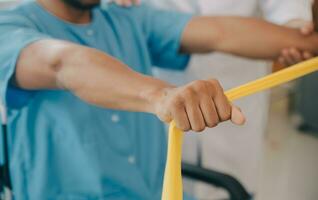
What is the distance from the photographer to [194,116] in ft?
2.19

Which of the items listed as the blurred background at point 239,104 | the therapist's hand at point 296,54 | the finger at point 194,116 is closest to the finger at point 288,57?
the therapist's hand at point 296,54

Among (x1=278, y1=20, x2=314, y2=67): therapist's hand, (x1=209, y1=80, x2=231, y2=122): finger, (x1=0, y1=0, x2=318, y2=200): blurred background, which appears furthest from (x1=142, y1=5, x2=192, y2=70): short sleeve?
(x1=209, y1=80, x2=231, y2=122): finger

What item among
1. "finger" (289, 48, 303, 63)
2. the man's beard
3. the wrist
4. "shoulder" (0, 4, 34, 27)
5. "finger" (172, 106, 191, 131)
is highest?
"finger" (172, 106, 191, 131)

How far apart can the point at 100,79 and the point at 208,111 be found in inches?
8.8

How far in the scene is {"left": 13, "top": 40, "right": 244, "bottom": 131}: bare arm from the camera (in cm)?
67

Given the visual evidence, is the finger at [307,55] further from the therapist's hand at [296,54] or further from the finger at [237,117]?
the finger at [237,117]

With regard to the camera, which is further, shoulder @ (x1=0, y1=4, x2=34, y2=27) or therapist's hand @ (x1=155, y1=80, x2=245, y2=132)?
shoulder @ (x1=0, y1=4, x2=34, y2=27)

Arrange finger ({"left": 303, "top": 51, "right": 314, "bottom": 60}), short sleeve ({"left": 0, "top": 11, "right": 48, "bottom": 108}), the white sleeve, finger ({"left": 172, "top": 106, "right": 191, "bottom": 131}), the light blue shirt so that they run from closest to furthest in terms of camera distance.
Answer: finger ({"left": 172, "top": 106, "right": 191, "bottom": 131})
short sleeve ({"left": 0, "top": 11, "right": 48, "bottom": 108})
the light blue shirt
finger ({"left": 303, "top": 51, "right": 314, "bottom": 60})
the white sleeve

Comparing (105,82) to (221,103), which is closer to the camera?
(221,103)

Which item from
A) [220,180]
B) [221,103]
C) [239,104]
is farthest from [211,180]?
[221,103]

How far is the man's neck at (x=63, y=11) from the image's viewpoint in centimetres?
113

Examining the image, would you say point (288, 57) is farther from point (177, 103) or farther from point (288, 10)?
point (177, 103)

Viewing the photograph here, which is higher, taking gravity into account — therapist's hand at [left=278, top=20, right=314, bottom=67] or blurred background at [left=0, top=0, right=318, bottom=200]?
therapist's hand at [left=278, top=20, right=314, bottom=67]

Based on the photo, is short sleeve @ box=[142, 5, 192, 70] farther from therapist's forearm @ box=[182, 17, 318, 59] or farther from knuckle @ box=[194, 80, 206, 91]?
knuckle @ box=[194, 80, 206, 91]
